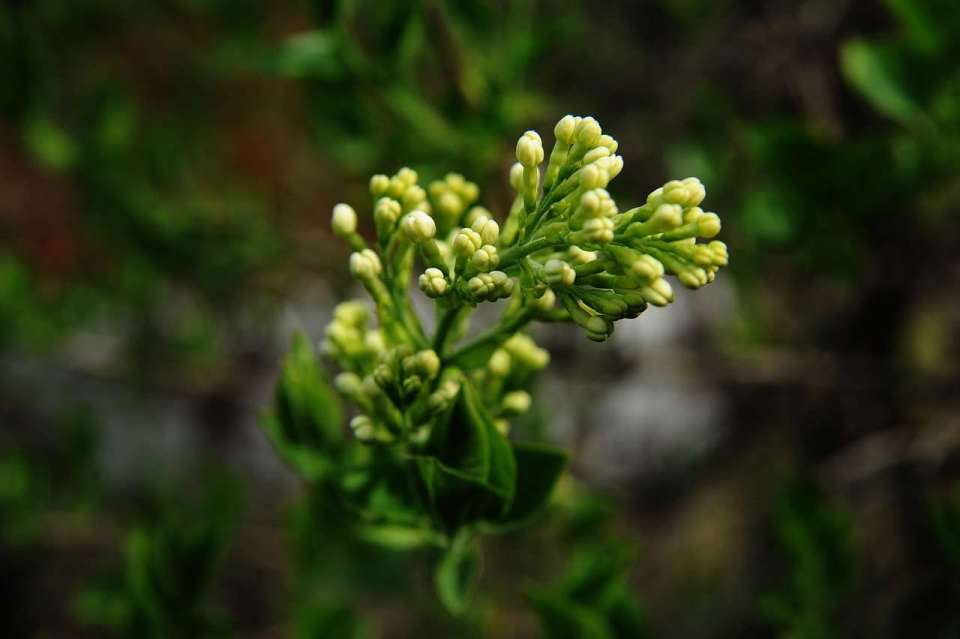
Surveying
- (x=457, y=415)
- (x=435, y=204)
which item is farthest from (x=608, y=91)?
(x=457, y=415)

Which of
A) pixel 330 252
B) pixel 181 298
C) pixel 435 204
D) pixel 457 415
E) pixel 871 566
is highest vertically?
pixel 181 298

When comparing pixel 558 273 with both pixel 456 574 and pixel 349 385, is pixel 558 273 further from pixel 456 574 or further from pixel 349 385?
pixel 456 574

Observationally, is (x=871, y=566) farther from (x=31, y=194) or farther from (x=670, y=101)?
(x=31, y=194)

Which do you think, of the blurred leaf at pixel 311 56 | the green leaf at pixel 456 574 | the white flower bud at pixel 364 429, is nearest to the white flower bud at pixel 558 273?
the white flower bud at pixel 364 429

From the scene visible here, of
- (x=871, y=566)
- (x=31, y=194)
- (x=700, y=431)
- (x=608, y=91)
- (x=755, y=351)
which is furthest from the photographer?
(x=31, y=194)

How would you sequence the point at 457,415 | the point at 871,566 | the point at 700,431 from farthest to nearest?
the point at 700,431 → the point at 871,566 → the point at 457,415

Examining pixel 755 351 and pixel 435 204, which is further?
pixel 755 351

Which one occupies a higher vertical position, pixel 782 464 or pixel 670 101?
pixel 670 101

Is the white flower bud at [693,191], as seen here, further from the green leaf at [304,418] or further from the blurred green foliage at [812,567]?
the blurred green foliage at [812,567]

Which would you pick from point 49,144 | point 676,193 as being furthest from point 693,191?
point 49,144
